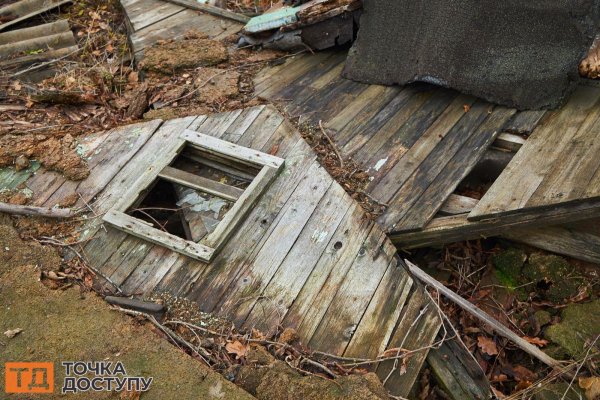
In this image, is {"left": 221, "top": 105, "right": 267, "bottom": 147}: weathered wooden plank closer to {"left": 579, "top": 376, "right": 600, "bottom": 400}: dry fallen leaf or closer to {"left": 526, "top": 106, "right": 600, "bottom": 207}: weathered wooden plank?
{"left": 526, "top": 106, "right": 600, "bottom": 207}: weathered wooden plank

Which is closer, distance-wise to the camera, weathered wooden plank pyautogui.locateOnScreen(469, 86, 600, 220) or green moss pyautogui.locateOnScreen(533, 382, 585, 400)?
green moss pyautogui.locateOnScreen(533, 382, 585, 400)

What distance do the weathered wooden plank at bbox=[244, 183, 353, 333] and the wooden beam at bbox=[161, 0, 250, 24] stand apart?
2.87m

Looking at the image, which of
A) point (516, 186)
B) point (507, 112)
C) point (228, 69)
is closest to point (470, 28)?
point (507, 112)

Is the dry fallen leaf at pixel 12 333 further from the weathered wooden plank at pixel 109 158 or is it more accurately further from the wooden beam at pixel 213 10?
the wooden beam at pixel 213 10

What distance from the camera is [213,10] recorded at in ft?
20.3

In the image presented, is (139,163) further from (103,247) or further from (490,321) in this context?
(490,321)

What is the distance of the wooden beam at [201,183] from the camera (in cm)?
406

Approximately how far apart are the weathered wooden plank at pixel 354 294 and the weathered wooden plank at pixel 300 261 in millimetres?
241

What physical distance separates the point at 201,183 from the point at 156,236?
1.91ft

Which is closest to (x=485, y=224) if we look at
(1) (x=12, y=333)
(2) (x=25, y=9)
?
(1) (x=12, y=333)

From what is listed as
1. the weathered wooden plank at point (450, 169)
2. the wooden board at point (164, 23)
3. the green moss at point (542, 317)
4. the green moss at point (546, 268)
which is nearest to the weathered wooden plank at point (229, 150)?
the weathered wooden plank at point (450, 169)

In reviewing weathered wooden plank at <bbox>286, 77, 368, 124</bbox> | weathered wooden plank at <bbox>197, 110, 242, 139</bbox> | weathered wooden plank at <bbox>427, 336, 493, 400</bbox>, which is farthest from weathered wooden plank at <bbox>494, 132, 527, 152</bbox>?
weathered wooden plank at <bbox>197, 110, 242, 139</bbox>

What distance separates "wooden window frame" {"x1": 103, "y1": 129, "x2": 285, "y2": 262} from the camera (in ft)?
12.2

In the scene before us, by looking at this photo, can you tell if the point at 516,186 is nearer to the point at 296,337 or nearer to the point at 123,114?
the point at 296,337
